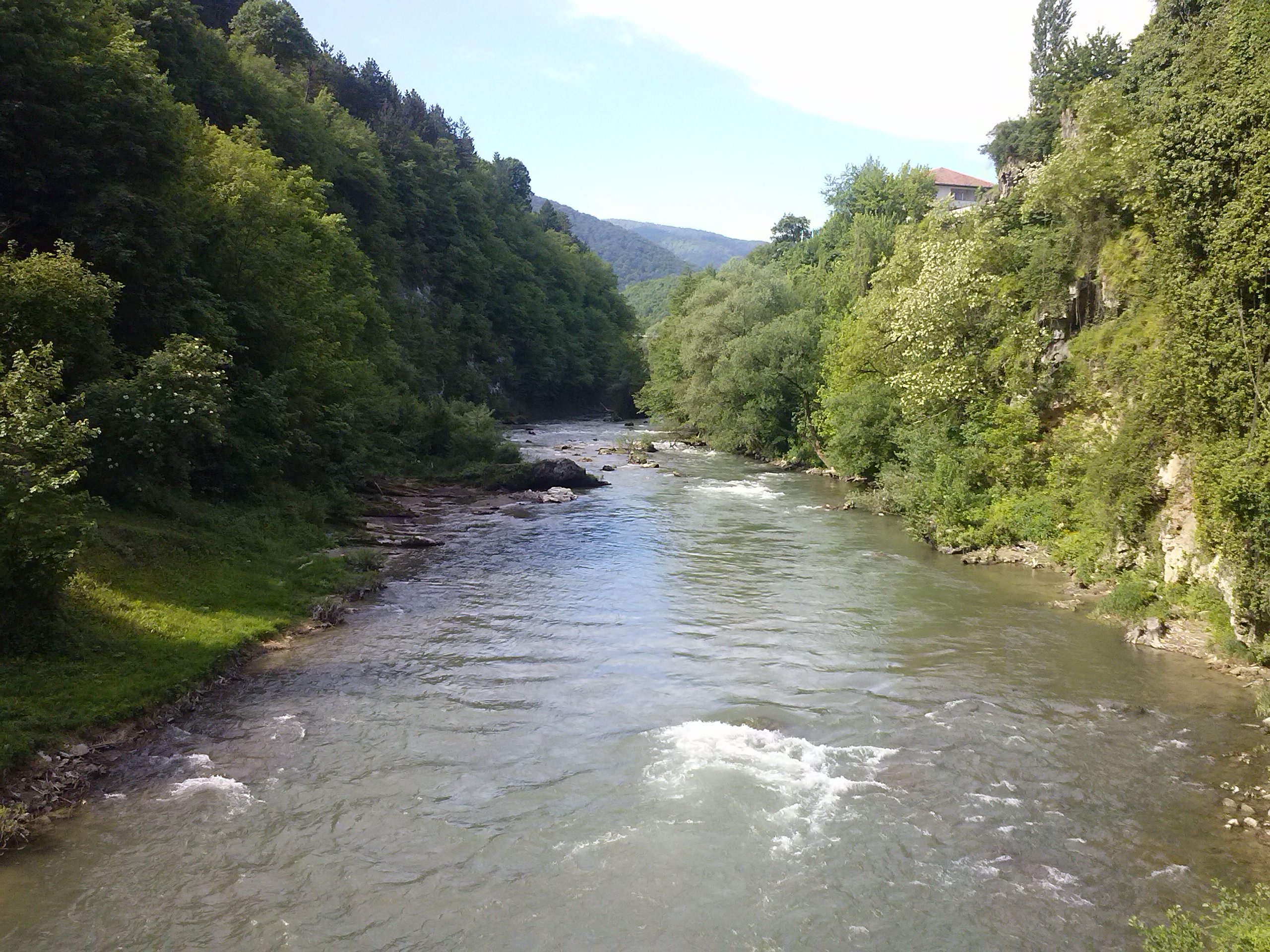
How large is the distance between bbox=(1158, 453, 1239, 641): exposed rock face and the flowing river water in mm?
2522

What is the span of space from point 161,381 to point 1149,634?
23314mm

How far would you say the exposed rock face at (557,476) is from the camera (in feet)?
132

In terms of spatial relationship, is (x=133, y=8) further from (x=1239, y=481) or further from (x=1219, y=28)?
(x=1239, y=481)

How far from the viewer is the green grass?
13320mm

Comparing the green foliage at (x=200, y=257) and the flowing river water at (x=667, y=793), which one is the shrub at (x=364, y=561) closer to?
the flowing river water at (x=667, y=793)

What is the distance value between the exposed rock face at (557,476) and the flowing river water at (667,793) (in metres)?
18.5

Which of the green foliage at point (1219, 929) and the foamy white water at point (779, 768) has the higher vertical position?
the green foliage at point (1219, 929)

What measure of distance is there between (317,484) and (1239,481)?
26069 millimetres

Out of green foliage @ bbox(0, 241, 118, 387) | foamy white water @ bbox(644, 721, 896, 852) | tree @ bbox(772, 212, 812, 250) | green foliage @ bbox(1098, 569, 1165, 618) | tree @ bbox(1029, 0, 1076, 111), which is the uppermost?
tree @ bbox(1029, 0, 1076, 111)

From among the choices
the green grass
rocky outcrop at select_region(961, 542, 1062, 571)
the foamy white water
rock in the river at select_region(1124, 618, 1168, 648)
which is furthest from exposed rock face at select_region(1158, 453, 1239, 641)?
the green grass

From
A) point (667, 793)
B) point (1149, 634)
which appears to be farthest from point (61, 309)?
point (1149, 634)

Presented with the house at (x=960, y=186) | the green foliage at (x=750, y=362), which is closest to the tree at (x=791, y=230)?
the house at (x=960, y=186)

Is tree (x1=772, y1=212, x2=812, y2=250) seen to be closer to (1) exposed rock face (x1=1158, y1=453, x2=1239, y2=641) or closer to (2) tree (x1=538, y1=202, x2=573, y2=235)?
(2) tree (x1=538, y1=202, x2=573, y2=235)

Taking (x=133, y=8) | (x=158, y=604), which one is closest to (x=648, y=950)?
(x=158, y=604)
